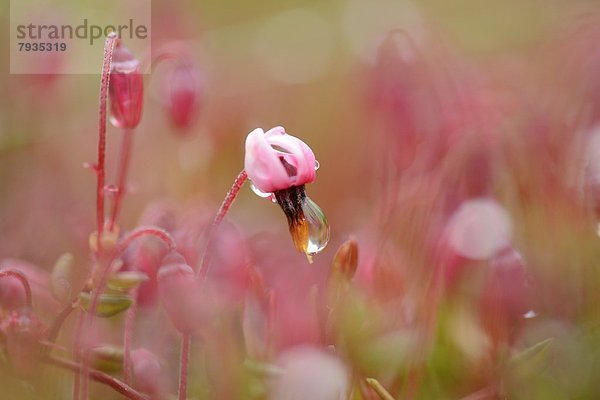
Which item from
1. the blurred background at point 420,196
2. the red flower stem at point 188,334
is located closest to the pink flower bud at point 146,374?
the red flower stem at point 188,334

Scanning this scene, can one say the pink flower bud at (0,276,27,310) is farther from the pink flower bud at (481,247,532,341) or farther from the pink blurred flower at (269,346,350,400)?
the pink flower bud at (481,247,532,341)

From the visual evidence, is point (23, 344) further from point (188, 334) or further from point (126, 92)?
point (126, 92)

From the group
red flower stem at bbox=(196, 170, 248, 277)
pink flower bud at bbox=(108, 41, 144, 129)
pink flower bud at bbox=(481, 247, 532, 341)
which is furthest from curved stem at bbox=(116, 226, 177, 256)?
pink flower bud at bbox=(481, 247, 532, 341)

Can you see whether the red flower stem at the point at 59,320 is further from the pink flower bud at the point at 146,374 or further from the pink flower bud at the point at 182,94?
the pink flower bud at the point at 182,94

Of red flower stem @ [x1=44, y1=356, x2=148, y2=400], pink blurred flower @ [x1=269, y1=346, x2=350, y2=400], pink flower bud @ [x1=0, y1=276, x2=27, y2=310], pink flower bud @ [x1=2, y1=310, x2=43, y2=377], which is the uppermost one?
pink flower bud @ [x1=0, y1=276, x2=27, y2=310]

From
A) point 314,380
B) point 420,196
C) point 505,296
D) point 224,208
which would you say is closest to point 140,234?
point 224,208

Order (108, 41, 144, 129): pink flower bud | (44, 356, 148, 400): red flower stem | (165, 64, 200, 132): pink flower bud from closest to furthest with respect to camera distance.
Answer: (44, 356, 148, 400): red flower stem
(108, 41, 144, 129): pink flower bud
(165, 64, 200, 132): pink flower bud

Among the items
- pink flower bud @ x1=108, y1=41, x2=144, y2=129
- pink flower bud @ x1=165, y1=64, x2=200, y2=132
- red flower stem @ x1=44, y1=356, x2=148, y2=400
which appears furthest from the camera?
pink flower bud @ x1=165, y1=64, x2=200, y2=132
